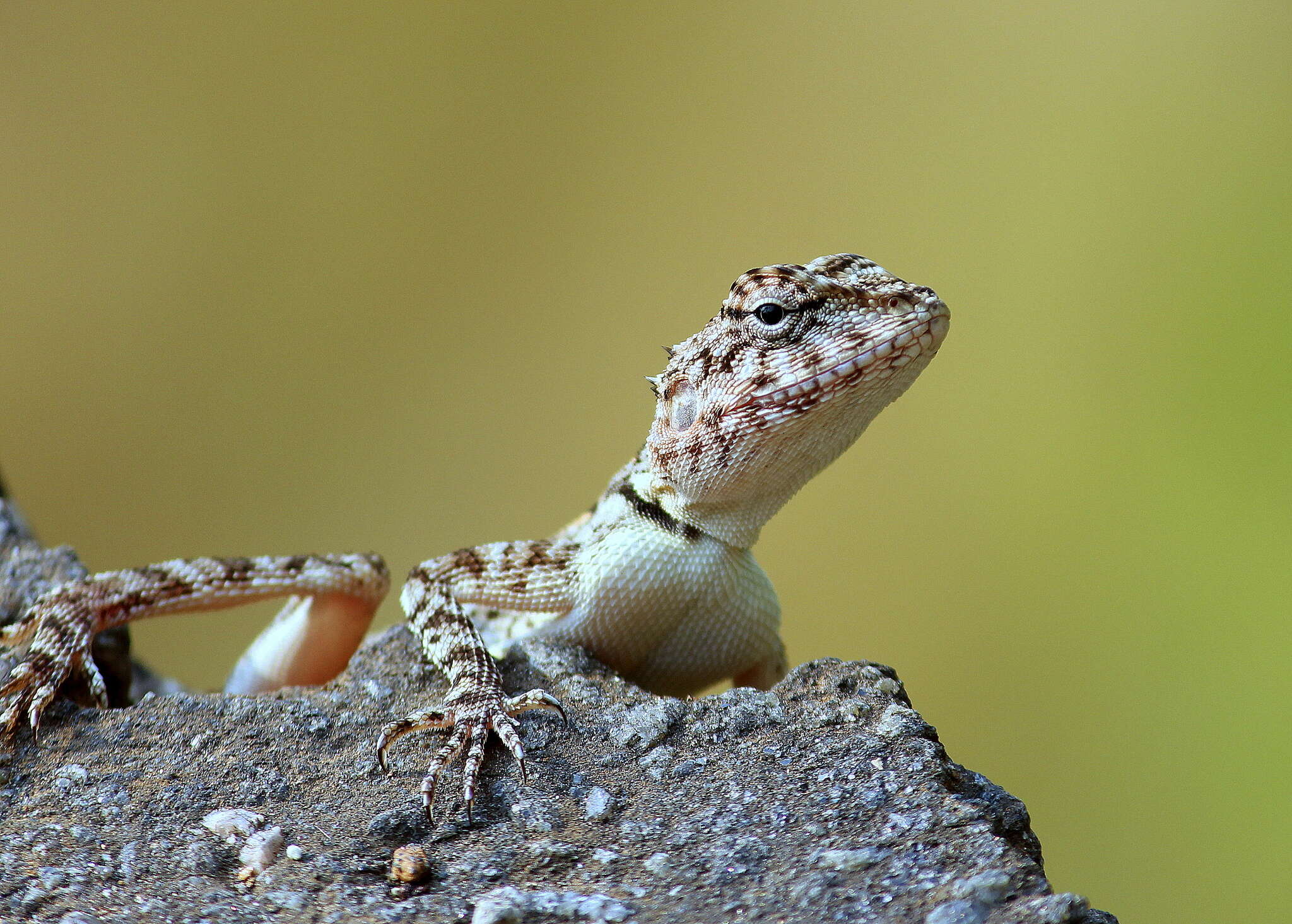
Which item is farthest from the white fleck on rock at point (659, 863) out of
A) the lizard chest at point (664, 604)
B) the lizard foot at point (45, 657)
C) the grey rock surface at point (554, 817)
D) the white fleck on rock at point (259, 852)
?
the lizard foot at point (45, 657)

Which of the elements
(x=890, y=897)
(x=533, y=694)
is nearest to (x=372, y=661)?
(x=533, y=694)

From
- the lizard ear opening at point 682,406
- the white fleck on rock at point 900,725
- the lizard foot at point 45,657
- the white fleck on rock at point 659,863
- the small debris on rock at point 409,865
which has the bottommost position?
the white fleck on rock at point 659,863

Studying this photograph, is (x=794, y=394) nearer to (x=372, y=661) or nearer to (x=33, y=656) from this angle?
(x=372, y=661)

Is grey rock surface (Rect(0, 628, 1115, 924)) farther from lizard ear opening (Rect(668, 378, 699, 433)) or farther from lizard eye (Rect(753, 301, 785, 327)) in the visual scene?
lizard eye (Rect(753, 301, 785, 327))

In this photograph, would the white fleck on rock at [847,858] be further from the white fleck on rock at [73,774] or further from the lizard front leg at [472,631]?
the white fleck on rock at [73,774]

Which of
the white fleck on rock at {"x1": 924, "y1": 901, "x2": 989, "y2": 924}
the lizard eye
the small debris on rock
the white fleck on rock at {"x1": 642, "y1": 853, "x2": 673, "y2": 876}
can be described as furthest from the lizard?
the white fleck on rock at {"x1": 924, "y1": 901, "x2": 989, "y2": 924}
